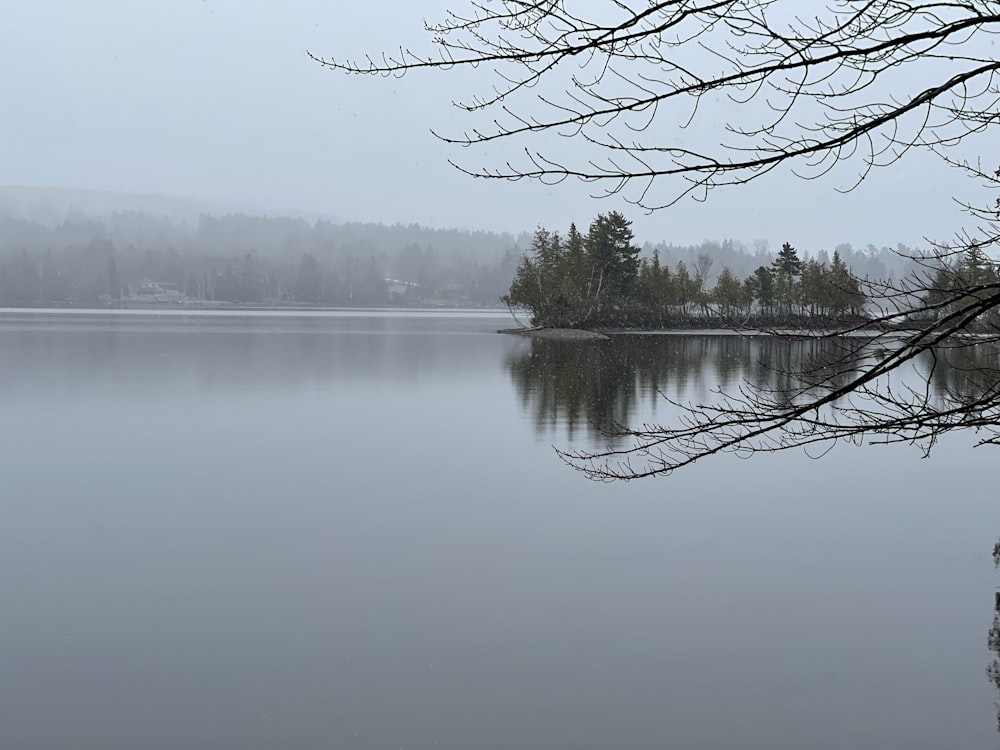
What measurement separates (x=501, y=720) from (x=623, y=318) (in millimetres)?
82052

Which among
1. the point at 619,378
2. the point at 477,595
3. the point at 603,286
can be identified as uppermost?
the point at 603,286

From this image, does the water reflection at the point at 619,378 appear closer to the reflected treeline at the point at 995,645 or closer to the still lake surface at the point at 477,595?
the still lake surface at the point at 477,595

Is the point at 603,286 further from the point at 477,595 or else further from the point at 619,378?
the point at 477,595

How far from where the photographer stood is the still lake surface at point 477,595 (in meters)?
7.08

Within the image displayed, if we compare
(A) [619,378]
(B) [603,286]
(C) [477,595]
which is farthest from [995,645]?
(B) [603,286]

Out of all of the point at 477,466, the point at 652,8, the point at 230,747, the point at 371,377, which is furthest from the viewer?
the point at 371,377

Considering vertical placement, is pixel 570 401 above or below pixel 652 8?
below

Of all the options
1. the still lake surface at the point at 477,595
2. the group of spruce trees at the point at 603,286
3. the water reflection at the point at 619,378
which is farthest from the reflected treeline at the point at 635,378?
the group of spruce trees at the point at 603,286

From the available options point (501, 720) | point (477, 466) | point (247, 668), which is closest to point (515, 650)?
point (501, 720)

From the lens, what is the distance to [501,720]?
7059mm

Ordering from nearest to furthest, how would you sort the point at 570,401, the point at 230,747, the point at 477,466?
the point at 230,747 → the point at 477,466 → the point at 570,401

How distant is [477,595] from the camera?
9.87 m

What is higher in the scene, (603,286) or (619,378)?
(603,286)

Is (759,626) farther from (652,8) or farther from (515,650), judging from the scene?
(652,8)
